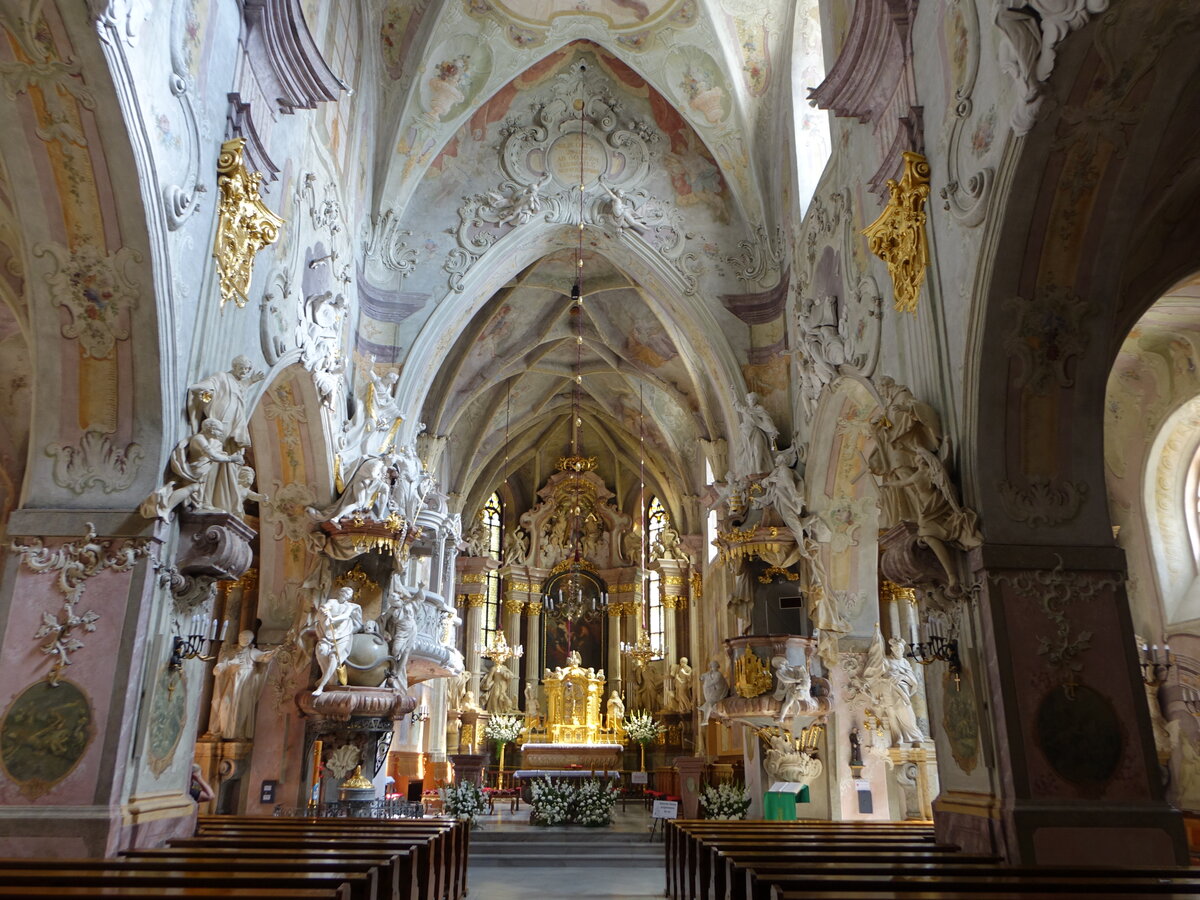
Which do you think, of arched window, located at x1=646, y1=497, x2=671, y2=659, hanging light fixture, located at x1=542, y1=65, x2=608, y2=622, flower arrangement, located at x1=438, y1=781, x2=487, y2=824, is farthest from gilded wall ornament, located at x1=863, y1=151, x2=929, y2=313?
arched window, located at x1=646, y1=497, x2=671, y2=659

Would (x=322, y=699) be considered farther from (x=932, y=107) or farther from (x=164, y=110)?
(x=932, y=107)

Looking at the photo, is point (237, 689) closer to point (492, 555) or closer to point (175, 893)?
point (175, 893)

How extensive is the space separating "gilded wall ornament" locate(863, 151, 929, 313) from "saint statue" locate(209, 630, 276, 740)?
946 cm

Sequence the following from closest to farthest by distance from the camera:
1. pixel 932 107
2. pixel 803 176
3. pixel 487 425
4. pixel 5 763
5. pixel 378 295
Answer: pixel 5 763
pixel 932 107
pixel 803 176
pixel 378 295
pixel 487 425

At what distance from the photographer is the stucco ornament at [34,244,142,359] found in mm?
7250

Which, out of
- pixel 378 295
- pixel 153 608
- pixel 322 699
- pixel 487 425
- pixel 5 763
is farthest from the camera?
pixel 487 425

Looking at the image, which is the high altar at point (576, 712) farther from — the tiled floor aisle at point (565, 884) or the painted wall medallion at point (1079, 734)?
the painted wall medallion at point (1079, 734)

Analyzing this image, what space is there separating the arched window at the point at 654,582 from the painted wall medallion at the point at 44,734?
21.8m

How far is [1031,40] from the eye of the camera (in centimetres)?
643

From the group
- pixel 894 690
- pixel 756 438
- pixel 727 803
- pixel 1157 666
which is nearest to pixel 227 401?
pixel 756 438

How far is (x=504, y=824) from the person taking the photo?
1608 cm

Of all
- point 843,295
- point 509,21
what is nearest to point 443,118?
point 509,21

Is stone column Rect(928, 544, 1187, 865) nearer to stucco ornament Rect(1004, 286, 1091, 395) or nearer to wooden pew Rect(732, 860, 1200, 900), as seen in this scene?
wooden pew Rect(732, 860, 1200, 900)

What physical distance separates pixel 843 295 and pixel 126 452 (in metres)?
8.06
